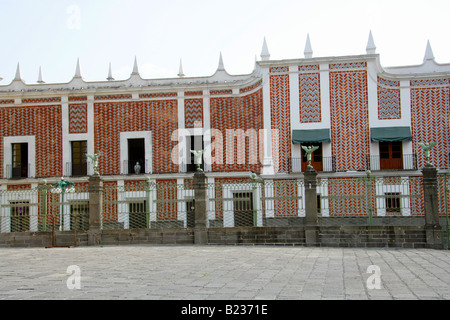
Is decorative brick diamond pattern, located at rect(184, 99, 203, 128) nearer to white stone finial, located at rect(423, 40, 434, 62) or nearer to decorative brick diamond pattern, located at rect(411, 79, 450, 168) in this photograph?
decorative brick diamond pattern, located at rect(411, 79, 450, 168)

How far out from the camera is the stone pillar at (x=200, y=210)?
52.2 feet

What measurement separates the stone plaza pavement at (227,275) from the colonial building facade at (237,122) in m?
12.3

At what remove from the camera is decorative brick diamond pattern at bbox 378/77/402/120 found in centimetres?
2553

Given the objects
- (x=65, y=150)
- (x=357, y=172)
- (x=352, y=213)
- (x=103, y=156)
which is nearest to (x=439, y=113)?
(x=357, y=172)

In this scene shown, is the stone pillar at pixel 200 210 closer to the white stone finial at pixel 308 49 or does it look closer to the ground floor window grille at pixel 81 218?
the ground floor window grille at pixel 81 218

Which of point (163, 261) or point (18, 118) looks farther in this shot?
point (18, 118)

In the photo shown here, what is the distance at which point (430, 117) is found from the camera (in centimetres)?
2534

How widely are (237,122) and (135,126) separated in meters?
5.20

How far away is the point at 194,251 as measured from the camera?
13617 millimetres

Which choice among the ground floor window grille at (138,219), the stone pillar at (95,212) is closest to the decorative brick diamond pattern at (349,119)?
the ground floor window grille at (138,219)

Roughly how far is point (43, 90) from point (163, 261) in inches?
737

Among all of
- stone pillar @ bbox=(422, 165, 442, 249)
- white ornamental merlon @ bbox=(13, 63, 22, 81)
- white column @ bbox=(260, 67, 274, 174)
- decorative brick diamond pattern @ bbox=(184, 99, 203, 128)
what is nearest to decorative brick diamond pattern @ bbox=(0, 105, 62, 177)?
white ornamental merlon @ bbox=(13, 63, 22, 81)

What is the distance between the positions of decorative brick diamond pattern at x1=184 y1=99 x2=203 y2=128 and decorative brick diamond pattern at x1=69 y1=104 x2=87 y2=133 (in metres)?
5.25
